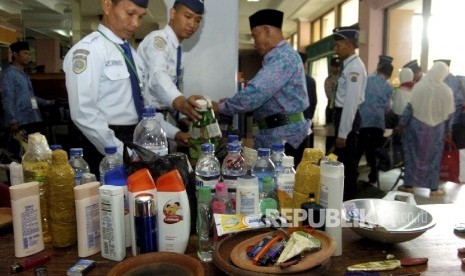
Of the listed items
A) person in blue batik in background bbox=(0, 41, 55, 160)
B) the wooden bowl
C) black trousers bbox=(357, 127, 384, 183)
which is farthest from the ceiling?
the wooden bowl

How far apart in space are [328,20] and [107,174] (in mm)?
9823

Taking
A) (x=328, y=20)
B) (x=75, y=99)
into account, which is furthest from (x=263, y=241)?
(x=328, y=20)

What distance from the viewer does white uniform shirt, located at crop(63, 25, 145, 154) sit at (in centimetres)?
169

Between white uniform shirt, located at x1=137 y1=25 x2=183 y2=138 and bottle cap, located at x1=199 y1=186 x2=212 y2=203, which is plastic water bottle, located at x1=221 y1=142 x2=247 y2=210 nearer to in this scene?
bottle cap, located at x1=199 y1=186 x2=212 y2=203

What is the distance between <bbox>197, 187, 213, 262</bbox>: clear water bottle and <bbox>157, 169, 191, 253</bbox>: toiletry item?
5 cm

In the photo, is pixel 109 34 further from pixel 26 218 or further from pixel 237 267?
pixel 237 267

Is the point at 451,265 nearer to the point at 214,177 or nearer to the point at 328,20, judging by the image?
the point at 214,177

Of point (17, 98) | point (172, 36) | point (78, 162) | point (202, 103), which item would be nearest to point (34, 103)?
point (17, 98)

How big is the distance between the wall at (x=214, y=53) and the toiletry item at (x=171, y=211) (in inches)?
77.4

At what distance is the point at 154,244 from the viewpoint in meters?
1.04

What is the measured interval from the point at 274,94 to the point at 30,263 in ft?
5.51

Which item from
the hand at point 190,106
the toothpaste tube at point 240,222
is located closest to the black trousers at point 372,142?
the hand at point 190,106

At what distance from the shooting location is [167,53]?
7.45 feet

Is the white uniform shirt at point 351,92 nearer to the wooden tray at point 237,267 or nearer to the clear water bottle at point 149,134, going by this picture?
the clear water bottle at point 149,134
